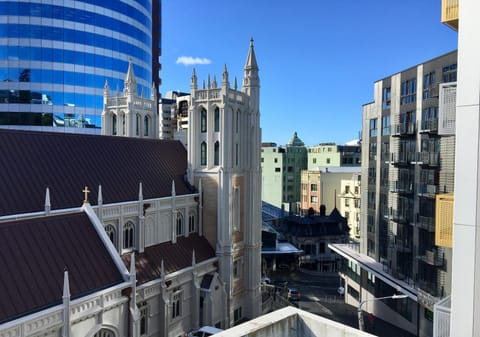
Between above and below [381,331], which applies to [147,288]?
above

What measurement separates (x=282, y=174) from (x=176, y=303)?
66212 mm

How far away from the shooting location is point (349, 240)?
64.0 meters

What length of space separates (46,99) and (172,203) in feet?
102

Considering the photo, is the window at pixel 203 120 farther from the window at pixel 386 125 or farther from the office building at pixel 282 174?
the office building at pixel 282 174

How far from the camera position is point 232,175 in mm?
35250

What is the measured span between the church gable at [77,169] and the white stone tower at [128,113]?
13.8 feet

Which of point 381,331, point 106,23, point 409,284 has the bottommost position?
point 381,331

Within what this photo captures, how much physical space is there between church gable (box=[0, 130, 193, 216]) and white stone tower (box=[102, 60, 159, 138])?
4.20m

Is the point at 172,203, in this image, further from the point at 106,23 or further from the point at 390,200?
the point at 106,23

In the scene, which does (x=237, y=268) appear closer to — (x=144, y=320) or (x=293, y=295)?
(x=293, y=295)

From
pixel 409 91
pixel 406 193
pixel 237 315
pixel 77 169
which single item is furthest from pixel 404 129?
pixel 77 169

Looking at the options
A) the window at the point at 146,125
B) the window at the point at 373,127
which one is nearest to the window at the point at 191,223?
the window at the point at 146,125

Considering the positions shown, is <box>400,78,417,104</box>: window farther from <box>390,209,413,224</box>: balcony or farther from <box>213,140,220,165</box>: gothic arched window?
<box>213,140,220,165</box>: gothic arched window

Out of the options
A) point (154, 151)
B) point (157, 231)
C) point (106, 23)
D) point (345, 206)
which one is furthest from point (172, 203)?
point (345, 206)
